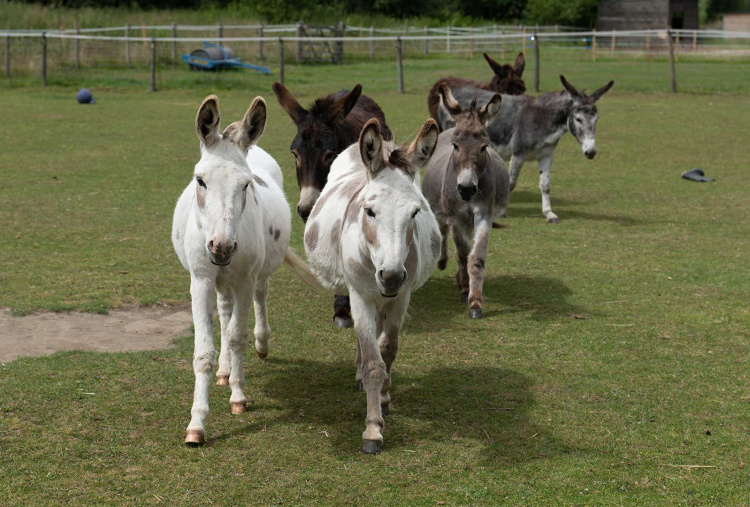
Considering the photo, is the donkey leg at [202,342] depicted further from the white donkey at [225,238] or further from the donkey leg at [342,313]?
the donkey leg at [342,313]

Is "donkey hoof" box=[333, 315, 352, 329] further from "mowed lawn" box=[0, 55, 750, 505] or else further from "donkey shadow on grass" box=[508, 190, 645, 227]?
"donkey shadow on grass" box=[508, 190, 645, 227]

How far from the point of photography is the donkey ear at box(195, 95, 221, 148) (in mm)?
4340

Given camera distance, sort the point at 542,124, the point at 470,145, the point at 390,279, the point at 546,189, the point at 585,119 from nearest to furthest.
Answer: the point at 390,279
the point at 470,145
the point at 585,119
the point at 546,189
the point at 542,124

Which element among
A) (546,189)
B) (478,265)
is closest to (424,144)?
(478,265)

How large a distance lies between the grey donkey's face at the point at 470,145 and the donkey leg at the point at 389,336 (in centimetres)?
217

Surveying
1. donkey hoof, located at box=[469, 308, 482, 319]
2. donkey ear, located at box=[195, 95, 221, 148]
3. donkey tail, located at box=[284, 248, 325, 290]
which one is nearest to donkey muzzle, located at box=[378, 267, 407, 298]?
donkey ear, located at box=[195, 95, 221, 148]

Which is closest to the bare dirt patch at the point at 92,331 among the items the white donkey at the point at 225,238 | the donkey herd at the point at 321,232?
the donkey herd at the point at 321,232

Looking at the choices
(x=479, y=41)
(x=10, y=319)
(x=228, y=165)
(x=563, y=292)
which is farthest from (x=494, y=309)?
(x=479, y=41)

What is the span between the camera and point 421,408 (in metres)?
5.03

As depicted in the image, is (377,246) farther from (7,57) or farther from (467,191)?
(7,57)

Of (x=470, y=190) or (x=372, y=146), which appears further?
(x=470, y=190)

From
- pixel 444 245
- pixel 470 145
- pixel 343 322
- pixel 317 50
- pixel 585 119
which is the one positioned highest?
pixel 317 50

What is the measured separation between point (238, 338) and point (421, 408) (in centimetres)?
117

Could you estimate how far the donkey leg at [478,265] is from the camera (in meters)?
6.81
